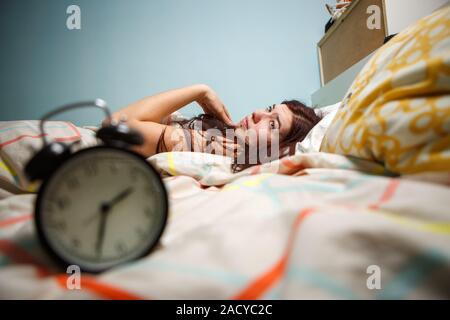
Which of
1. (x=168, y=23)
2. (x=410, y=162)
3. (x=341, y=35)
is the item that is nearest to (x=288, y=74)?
(x=341, y=35)

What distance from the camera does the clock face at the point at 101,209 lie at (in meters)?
0.24

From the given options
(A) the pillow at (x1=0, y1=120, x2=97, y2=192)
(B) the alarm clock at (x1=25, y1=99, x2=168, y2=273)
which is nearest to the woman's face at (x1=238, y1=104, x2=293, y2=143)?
(A) the pillow at (x1=0, y1=120, x2=97, y2=192)

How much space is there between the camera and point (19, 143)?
68 cm

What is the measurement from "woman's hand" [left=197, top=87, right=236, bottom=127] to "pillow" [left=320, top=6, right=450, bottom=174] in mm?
831

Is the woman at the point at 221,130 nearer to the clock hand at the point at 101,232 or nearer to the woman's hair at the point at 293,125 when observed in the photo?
the woman's hair at the point at 293,125

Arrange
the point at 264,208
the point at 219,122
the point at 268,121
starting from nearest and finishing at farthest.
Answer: the point at 264,208
the point at 268,121
the point at 219,122

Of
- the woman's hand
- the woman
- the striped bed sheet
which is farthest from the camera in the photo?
the woman's hand

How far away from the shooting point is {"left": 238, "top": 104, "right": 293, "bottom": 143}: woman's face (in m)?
1.07

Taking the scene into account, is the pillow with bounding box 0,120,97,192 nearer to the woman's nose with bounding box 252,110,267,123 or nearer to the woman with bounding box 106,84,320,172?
the woman with bounding box 106,84,320,172

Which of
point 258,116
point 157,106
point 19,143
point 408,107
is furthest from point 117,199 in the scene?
point 258,116

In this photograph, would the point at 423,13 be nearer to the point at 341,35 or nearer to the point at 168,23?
the point at 341,35

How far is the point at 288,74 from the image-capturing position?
180cm

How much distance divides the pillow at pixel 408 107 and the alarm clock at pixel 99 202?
390 mm
